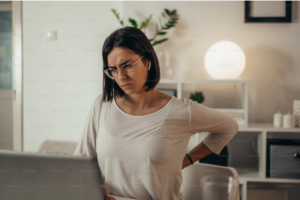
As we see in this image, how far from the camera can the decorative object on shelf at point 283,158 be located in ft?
5.51

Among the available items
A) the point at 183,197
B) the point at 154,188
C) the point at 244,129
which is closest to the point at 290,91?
the point at 244,129

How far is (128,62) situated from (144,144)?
29cm

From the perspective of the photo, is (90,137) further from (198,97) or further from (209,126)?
(198,97)

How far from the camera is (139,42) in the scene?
95 cm

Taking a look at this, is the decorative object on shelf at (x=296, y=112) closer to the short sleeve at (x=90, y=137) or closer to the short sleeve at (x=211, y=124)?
the short sleeve at (x=211, y=124)

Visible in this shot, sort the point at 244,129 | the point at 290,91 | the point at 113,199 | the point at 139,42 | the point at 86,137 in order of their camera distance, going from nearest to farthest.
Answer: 1. the point at 113,199
2. the point at 139,42
3. the point at 86,137
4. the point at 244,129
5. the point at 290,91

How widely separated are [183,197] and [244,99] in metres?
0.85

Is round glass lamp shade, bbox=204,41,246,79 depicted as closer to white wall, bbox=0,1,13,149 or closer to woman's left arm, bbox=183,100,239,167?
woman's left arm, bbox=183,100,239,167

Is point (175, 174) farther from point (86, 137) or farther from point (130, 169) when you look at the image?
point (86, 137)

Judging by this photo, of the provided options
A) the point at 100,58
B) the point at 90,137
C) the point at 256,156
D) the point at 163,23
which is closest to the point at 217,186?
the point at 90,137

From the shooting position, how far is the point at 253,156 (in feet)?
6.49

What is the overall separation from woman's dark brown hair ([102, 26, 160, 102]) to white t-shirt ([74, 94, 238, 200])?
86 millimetres

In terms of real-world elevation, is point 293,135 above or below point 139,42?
below

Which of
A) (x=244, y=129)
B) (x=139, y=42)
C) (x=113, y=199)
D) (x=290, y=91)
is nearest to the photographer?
(x=113, y=199)
